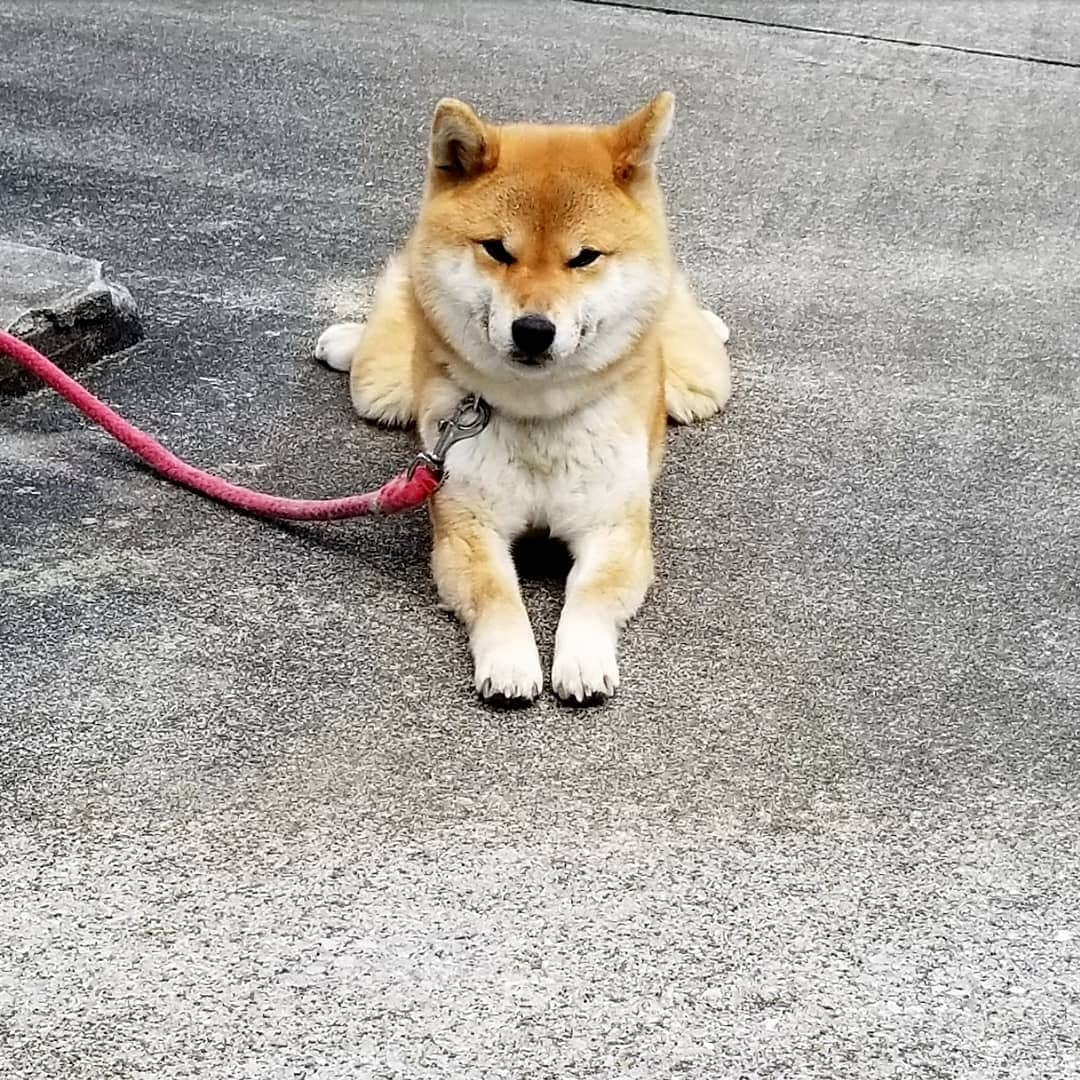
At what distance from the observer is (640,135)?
3.30 meters

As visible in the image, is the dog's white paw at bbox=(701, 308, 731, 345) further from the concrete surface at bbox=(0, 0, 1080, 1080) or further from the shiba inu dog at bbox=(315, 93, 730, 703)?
the shiba inu dog at bbox=(315, 93, 730, 703)

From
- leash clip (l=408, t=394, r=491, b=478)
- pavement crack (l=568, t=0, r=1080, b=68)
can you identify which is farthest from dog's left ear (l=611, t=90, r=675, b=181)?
pavement crack (l=568, t=0, r=1080, b=68)

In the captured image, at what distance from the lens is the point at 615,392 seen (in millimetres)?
3438

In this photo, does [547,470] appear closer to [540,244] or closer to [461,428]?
[461,428]

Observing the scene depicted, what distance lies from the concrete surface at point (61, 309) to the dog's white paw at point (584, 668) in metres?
2.00

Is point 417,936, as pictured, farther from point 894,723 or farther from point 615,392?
point 615,392

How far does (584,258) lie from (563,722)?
99cm

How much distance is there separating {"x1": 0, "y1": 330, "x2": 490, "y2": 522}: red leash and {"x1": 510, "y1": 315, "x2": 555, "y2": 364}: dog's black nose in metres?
0.29

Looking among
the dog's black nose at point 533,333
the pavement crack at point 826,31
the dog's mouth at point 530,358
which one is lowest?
the pavement crack at point 826,31

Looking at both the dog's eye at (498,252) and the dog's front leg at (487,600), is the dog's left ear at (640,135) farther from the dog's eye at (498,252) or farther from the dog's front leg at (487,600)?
the dog's front leg at (487,600)

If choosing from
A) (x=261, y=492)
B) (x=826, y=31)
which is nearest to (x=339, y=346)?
(x=261, y=492)

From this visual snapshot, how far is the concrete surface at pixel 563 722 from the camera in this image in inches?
91.4

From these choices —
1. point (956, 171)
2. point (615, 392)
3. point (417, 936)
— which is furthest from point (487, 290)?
point (956, 171)

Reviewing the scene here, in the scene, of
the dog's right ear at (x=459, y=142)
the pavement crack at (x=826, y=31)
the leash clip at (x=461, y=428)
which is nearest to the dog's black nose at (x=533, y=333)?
the leash clip at (x=461, y=428)
